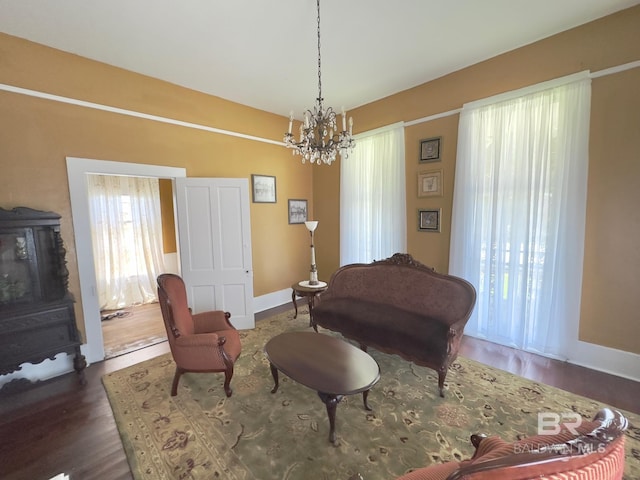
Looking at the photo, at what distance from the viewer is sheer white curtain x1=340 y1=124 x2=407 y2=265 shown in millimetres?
4051

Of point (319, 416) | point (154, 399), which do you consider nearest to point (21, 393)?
point (154, 399)

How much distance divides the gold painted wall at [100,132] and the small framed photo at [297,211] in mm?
462

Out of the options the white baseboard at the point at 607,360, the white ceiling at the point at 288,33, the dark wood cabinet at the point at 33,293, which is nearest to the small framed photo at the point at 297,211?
the white ceiling at the point at 288,33

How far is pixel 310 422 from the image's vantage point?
2.11m

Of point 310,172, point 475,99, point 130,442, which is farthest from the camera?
point 310,172

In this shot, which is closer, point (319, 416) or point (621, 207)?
point (319, 416)

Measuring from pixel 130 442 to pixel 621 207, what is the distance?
4.70 m

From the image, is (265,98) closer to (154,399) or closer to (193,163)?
(193,163)

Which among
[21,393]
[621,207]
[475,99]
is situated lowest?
[21,393]

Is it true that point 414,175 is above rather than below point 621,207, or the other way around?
above

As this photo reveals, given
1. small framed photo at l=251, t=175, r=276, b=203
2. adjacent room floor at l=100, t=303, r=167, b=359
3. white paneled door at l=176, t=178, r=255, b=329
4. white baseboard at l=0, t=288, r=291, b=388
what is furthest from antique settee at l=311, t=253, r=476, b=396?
white baseboard at l=0, t=288, r=291, b=388

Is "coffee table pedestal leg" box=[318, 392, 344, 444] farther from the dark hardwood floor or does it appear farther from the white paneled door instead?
the white paneled door

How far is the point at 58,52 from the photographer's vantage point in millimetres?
2775

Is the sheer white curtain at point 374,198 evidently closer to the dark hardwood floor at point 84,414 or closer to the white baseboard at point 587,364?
the dark hardwood floor at point 84,414
